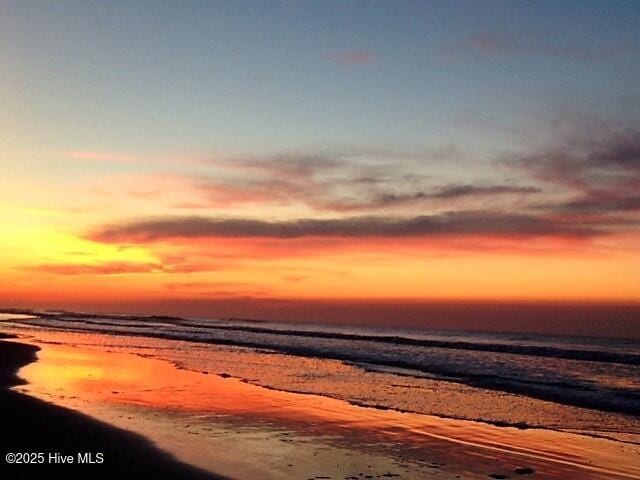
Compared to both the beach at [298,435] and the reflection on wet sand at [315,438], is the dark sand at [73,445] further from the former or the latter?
the reflection on wet sand at [315,438]

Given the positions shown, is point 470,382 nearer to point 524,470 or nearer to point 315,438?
point 315,438

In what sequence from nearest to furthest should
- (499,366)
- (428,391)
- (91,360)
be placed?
1. (428,391)
2. (91,360)
3. (499,366)

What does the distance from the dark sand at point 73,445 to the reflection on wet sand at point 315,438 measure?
488mm

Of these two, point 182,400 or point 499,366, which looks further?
point 499,366

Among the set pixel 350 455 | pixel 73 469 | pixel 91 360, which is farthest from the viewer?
pixel 91 360

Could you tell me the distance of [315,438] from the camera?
43.9ft

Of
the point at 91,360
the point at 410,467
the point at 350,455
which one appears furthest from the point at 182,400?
the point at 91,360

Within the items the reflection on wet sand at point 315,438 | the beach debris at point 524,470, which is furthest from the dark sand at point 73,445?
the beach debris at point 524,470

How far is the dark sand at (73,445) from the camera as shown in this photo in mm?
9938

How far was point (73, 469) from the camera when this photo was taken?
1004cm

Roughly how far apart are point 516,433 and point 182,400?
901 centimetres

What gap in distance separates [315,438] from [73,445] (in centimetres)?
476

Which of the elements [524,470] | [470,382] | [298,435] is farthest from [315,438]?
[470,382]

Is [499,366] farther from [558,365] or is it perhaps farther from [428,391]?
[428,391]
